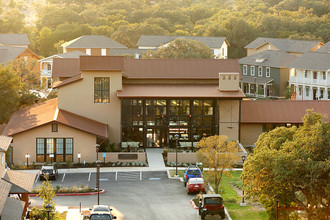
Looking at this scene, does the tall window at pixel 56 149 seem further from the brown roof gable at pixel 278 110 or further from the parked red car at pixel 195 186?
the brown roof gable at pixel 278 110

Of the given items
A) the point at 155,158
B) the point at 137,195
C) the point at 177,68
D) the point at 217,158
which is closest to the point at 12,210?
the point at 137,195

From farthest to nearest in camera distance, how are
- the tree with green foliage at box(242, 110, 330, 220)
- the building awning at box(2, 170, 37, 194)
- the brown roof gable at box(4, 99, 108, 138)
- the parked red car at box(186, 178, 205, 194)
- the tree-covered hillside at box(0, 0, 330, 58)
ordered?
the tree-covered hillside at box(0, 0, 330, 58), the brown roof gable at box(4, 99, 108, 138), the parked red car at box(186, 178, 205, 194), the building awning at box(2, 170, 37, 194), the tree with green foliage at box(242, 110, 330, 220)

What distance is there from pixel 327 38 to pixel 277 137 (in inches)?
4768

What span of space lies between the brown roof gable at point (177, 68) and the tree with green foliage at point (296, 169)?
33.7 m

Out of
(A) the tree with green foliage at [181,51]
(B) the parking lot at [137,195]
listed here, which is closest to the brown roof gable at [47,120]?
(B) the parking lot at [137,195]

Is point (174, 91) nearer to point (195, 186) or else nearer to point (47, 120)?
point (47, 120)

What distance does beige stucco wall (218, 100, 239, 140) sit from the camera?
7081 centimetres

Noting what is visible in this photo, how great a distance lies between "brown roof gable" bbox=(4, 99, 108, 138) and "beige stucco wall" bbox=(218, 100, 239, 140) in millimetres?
11985

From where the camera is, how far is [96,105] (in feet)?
233

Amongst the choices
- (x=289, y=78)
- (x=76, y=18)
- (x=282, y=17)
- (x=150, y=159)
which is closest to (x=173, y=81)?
(x=150, y=159)

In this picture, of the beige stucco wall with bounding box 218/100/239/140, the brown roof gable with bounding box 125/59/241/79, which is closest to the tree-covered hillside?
the brown roof gable with bounding box 125/59/241/79

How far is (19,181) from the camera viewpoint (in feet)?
142

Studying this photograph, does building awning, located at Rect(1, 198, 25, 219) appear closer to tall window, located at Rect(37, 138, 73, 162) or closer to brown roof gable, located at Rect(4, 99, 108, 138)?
tall window, located at Rect(37, 138, 73, 162)

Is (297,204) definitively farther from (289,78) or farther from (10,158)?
(289,78)
